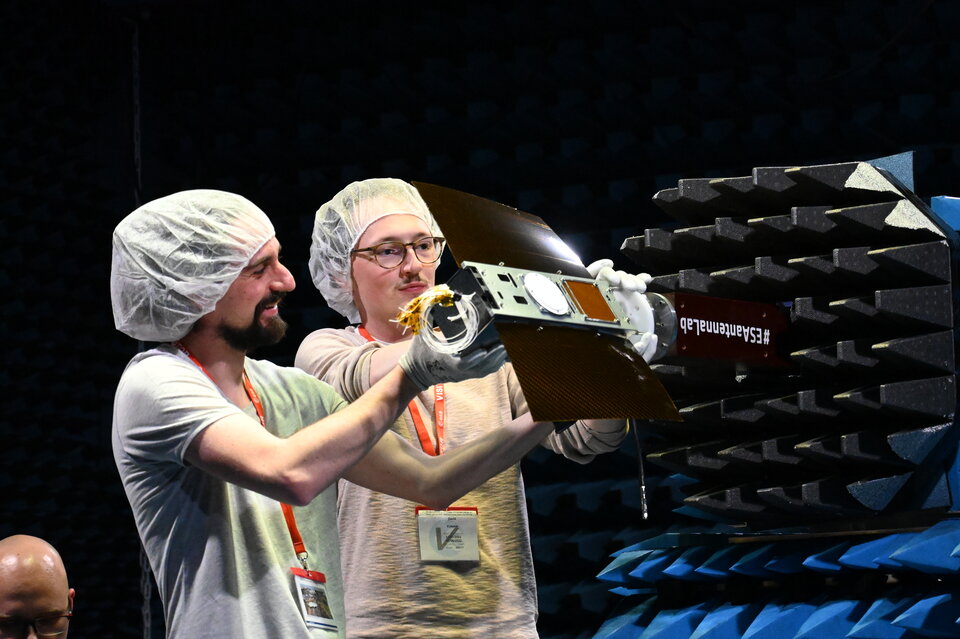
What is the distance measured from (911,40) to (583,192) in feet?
3.41

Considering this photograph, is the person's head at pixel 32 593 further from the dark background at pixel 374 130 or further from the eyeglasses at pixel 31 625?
the dark background at pixel 374 130

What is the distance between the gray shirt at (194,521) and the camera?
67.7 inches

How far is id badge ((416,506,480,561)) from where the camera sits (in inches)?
85.1

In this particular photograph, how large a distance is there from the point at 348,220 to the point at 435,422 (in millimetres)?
431

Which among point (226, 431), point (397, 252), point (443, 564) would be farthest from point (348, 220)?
point (226, 431)

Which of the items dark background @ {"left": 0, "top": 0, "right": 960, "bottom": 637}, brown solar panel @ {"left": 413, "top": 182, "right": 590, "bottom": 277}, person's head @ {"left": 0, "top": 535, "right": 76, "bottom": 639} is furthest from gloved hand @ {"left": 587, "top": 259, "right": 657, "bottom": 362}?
dark background @ {"left": 0, "top": 0, "right": 960, "bottom": 637}

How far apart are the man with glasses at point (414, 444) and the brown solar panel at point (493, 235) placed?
1.19 ft

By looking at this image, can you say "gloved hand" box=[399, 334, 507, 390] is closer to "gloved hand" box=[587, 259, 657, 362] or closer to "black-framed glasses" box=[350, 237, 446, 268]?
"gloved hand" box=[587, 259, 657, 362]

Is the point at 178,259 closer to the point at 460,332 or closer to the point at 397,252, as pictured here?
the point at 460,332

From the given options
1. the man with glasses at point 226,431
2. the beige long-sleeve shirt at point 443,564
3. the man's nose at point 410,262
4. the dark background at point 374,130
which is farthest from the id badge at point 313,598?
the dark background at point 374,130

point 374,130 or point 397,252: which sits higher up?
point 374,130

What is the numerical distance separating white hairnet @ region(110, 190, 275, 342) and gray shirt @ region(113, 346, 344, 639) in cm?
6

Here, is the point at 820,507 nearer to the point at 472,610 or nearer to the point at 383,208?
the point at 472,610

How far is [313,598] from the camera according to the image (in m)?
1.82
